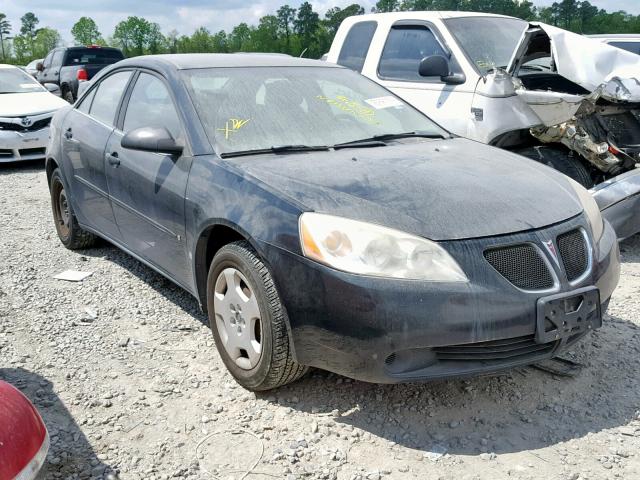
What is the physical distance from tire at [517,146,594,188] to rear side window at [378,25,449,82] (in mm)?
1242

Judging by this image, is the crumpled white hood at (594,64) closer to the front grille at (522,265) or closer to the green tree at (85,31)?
the front grille at (522,265)

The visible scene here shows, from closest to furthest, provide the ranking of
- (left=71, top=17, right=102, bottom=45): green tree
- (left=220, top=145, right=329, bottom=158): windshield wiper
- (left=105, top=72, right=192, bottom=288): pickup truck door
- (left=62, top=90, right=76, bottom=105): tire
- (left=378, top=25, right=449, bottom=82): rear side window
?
(left=220, top=145, right=329, bottom=158): windshield wiper → (left=105, top=72, right=192, bottom=288): pickup truck door → (left=378, top=25, right=449, bottom=82): rear side window → (left=62, top=90, right=76, bottom=105): tire → (left=71, top=17, right=102, bottom=45): green tree

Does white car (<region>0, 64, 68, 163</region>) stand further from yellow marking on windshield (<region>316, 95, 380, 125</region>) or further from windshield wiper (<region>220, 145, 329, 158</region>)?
windshield wiper (<region>220, 145, 329, 158</region>)

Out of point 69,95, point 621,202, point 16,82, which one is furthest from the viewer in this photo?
point 69,95

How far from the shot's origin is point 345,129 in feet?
12.5

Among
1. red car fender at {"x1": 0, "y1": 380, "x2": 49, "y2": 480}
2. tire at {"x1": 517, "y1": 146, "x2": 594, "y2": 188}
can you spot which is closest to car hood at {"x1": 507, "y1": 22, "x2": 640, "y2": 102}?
tire at {"x1": 517, "y1": 146, "x2": 594, "y2": 188}

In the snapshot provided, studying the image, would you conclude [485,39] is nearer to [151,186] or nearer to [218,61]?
[218,61]

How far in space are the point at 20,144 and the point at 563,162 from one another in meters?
7.40

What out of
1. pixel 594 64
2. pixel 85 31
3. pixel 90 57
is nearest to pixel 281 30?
pixel 85 31

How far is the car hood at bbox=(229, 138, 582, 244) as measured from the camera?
9.14 ft

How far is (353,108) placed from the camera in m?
4.02

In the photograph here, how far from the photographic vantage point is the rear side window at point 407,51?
20.6 ft

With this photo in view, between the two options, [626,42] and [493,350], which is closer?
[493,350]

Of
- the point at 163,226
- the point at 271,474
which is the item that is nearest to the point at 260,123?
the point at 163,226
